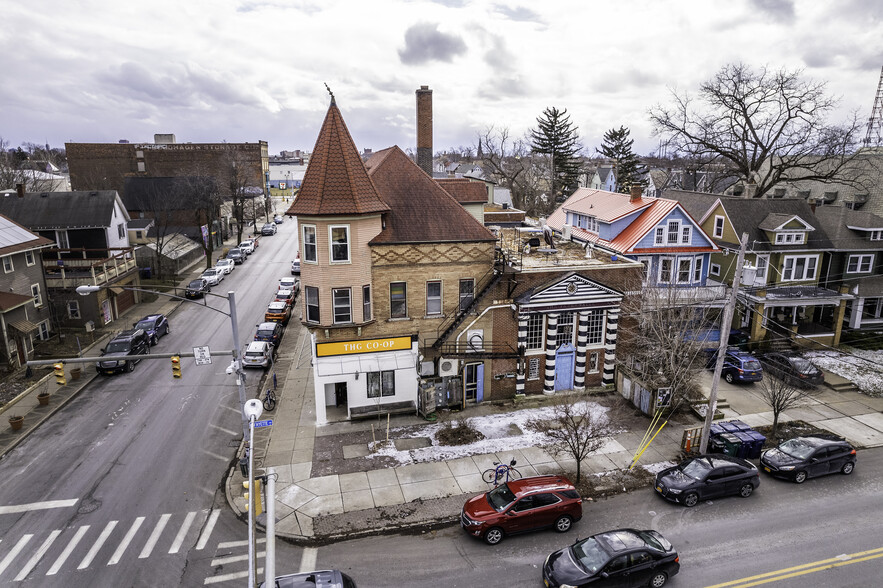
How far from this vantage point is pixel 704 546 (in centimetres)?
1792

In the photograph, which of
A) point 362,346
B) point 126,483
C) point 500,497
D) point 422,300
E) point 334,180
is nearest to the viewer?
point 500,497

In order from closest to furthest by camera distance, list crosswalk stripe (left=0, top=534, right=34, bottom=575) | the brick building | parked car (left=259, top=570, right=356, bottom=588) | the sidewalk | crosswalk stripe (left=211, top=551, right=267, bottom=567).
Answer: parked car (left=259, top=570, right=356, bottom=588) < crosswalk stripe (left=0, top=534, right=34, bottom=575) < crosswalk stripe (left=211, top=551, right=267, bottom=567) < the sidewalk < the brick building

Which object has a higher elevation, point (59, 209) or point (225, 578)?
point (59, 209)

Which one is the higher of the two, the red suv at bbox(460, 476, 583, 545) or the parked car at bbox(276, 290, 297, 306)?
the parked car at bbox(276, 290, 297, 306)

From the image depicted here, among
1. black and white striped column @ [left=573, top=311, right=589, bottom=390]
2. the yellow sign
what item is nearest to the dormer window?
black and white striped column @ [left=573, top=311, right=589, bottom=390]

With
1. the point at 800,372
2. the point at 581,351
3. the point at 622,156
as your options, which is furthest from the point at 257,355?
the point at 622,156

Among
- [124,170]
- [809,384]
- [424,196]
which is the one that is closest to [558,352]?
[424,196]

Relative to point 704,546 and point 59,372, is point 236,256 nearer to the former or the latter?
point 59,372

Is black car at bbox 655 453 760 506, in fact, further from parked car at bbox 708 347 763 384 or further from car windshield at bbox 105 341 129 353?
car windshield at bbox 105 341 129 353

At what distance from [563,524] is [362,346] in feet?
40.3

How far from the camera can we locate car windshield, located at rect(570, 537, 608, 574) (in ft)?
50.6

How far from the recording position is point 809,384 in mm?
31141

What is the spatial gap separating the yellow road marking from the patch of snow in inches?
670

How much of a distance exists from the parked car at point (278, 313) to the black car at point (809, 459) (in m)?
33.0
